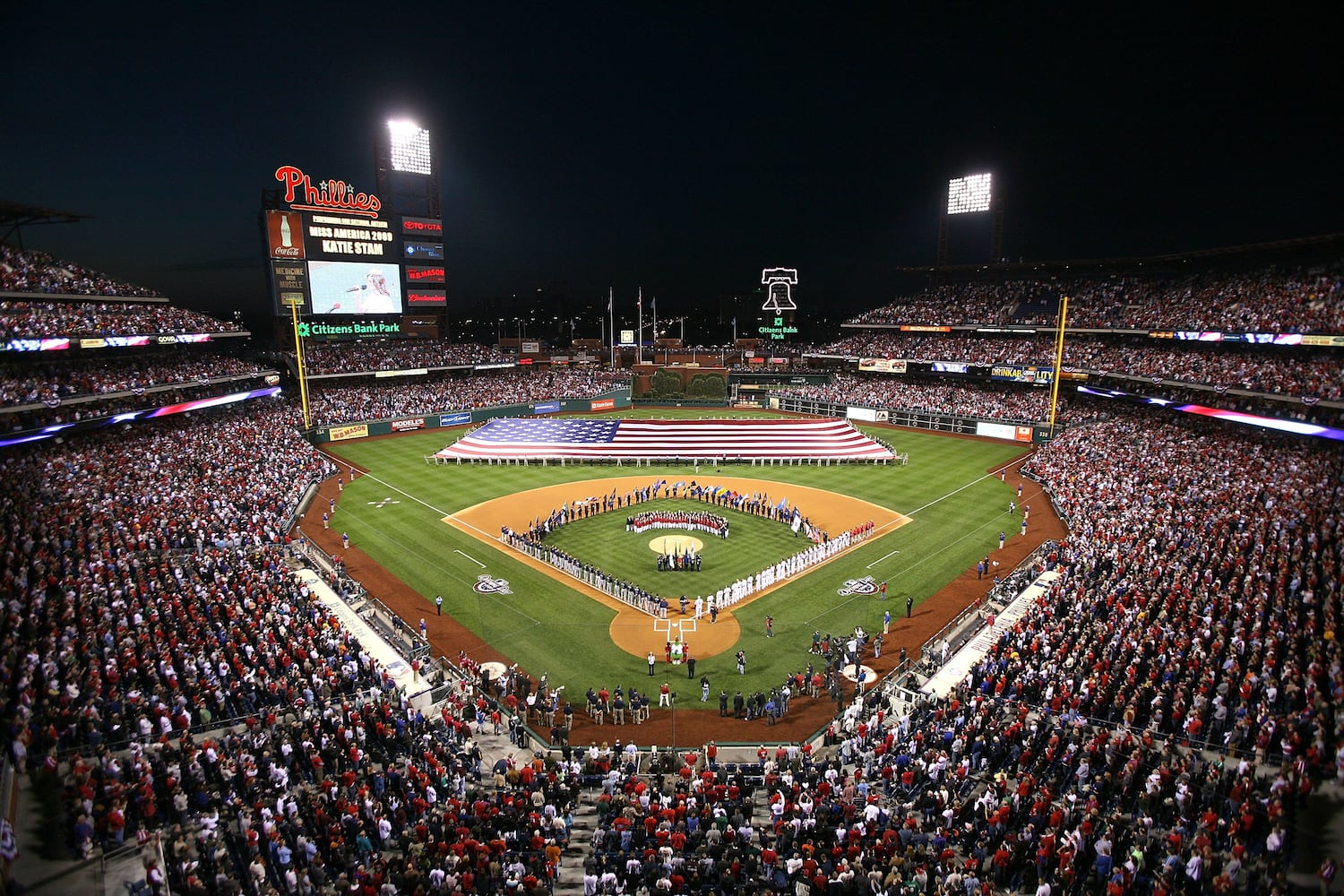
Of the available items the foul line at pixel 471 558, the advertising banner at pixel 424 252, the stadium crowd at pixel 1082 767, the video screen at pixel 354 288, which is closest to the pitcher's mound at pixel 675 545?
the foul line at pixel 471 558

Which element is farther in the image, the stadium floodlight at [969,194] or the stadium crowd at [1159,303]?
the stadium floodlight at [969,194]

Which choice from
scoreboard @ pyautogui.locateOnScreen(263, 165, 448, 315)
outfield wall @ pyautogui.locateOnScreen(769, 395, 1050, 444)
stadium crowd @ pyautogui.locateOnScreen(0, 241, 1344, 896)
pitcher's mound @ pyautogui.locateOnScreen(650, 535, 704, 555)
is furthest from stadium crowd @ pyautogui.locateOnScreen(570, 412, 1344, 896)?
scoreboard @ pyautogui.locateOnScreen(263, 165, 448, 315)

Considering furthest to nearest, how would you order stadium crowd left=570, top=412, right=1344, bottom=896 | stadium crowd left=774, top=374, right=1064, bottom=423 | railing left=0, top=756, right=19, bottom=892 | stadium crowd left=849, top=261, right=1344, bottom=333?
stadium crowd left=774, top=374, right=1064, bottom=423, stadium crowd left=849, top=261, right=1344, bottom=333, stadium crowd left=570, top=412, right=1344, bottom=896, railing left=0, top=756, right=19, bottom=892

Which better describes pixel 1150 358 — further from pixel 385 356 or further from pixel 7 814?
pixel 385 356

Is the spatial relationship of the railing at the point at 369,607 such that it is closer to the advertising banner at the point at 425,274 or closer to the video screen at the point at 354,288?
the video screen at the point at 354,288

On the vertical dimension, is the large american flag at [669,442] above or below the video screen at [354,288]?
below

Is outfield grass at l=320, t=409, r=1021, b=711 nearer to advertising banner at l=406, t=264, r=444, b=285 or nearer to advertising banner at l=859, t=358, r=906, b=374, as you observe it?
advertising banner at l=859, t=358, r=906, b=374

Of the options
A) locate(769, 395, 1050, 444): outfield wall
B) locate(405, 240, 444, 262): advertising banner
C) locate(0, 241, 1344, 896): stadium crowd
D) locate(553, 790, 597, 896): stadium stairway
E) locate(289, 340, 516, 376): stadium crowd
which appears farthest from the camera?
locate(405, 240, 444, 262): advertising banner
